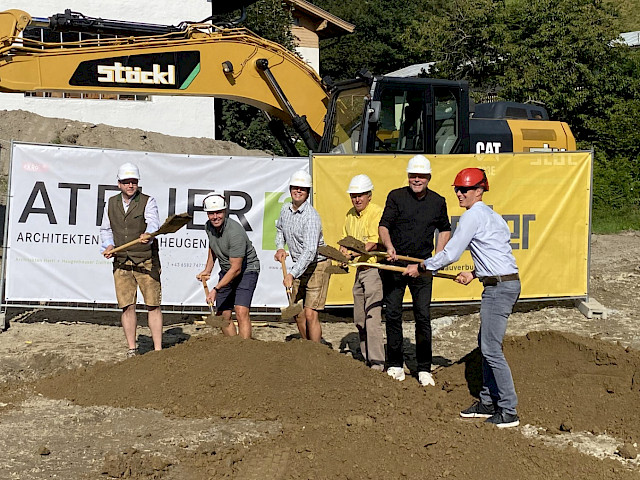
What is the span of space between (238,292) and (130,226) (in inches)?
52.4

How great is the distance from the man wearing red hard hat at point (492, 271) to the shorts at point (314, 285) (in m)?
2.00

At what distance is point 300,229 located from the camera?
876 cm

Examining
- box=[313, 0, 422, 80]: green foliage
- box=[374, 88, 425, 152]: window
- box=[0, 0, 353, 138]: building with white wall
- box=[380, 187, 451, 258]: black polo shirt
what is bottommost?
box=[380, 187, 451, 258]: black polo shirt

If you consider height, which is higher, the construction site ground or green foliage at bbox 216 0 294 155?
green foliage at bbox 216 0 294 155

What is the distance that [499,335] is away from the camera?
701 cm

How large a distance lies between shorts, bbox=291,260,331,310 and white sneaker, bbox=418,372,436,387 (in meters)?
1.32

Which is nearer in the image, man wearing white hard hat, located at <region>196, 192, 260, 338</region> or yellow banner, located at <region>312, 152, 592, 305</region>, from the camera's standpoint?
man wearing white hard hat, located at <region>196, 192, 260, 338</region>

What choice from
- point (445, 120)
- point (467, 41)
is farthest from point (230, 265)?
point (467, 41)

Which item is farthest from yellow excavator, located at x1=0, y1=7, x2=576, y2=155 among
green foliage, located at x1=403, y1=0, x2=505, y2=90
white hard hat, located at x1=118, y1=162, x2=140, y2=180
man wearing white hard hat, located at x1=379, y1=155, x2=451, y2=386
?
green foliage, located at x1=403, y1=0, x2=505, y2=90

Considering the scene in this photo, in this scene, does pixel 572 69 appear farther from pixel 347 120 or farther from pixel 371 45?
pixel 371 45

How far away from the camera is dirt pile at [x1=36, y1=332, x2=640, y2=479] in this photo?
597cm

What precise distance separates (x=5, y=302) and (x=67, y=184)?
1655mm

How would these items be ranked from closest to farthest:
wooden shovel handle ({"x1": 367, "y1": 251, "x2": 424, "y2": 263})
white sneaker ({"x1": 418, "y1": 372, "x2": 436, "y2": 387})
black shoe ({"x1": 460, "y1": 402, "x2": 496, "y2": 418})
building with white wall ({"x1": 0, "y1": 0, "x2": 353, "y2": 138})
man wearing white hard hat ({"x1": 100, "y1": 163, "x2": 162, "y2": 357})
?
1. black shoe ({"x1": 460, "y1": 402, "x2": 496, "y2": 418})
2. wooden shovel handle ({"x1": 367, "y1": 251, "x2": 424, "y2": 263})
3. white sneaker ({"x1": 418, "y1": 372, "x2": 436, "y2": 387})
4. man wearing white hard hat ({"x1": 100, "y1": 163, "x2": 162, "y2": 357})
5. building with white wall ({"x1": 0, "y1": 0, "x2": 353, "y2": 138})

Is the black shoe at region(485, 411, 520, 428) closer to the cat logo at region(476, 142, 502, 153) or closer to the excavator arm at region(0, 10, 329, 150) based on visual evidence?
the excavator arm at region(0, 10, 329, 150)
